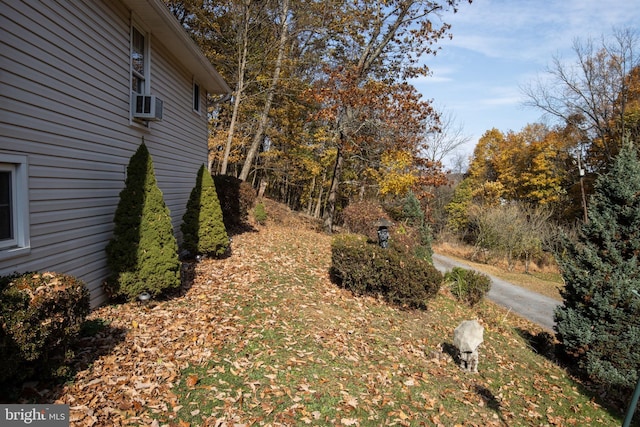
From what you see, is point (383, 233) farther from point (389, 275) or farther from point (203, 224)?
point (203, 224)

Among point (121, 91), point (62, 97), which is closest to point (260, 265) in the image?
point (121, 91)

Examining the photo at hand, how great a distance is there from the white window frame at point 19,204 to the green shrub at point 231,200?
773cm

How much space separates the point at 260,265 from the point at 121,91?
15.0ft

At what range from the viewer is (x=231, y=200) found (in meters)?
11.9

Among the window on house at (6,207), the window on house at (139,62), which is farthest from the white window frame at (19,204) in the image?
the window on house at (139,62)

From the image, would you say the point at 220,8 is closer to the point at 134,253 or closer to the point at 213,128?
the point at 213,128

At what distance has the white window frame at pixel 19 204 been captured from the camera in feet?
11.9

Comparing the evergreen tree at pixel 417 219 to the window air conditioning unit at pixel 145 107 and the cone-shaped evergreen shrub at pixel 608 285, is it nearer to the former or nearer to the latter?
the cone-shaped evergreen shrub at pixel 608 285

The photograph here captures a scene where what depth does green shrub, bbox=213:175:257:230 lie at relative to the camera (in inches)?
459

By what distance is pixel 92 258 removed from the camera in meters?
5.20

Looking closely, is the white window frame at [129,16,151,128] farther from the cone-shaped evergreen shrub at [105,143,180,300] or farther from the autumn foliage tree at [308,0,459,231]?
the autumn foliage tree at [308,0,459,231]

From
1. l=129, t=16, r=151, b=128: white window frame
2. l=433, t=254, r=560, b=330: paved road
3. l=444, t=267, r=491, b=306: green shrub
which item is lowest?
l=433, t=254, r=560, b=330: paved road

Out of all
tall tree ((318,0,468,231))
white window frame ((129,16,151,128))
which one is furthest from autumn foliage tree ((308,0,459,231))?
white window frame ((129,16,151,128))

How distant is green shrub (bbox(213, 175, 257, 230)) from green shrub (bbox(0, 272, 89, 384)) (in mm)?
8237
